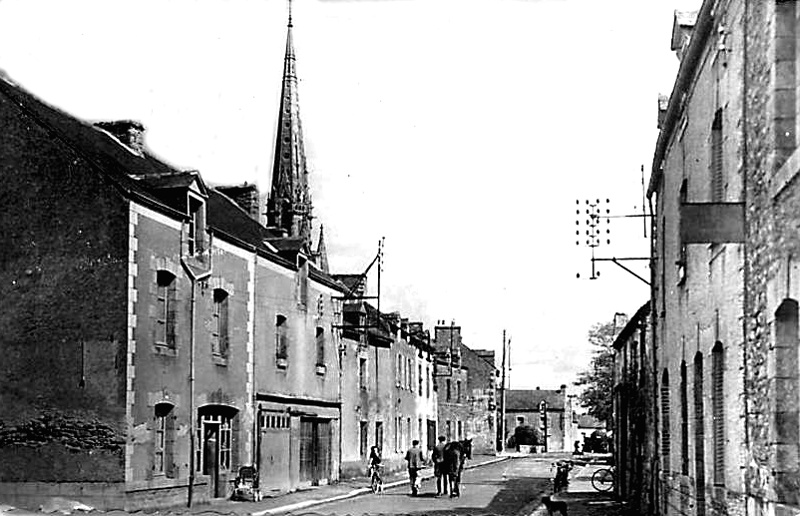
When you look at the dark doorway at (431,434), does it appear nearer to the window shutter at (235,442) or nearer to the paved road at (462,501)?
the paved road at (462,501)

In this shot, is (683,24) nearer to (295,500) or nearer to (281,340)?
(295,500)

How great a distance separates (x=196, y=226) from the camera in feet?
75.9

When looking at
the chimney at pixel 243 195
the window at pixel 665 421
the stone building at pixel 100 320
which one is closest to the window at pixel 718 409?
the window at pixel 665 421

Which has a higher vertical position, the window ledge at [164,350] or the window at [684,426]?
the window ledge at [164,350]

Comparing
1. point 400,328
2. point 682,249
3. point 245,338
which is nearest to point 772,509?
point 682,249

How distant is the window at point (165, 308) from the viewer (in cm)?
2167

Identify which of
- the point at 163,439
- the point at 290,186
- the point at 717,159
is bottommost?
the point at 163,439

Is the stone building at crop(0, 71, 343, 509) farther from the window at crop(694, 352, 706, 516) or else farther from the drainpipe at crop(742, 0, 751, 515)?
the drainpipe at crop(742, 0, 751, 515)

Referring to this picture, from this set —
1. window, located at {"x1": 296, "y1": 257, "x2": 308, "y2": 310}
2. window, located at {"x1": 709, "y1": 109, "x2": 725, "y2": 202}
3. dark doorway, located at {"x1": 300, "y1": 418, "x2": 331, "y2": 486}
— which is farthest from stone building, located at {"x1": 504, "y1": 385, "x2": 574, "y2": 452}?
window, located at {"x1": 709, "y1": 109, "x2": 725, "y2": 202}

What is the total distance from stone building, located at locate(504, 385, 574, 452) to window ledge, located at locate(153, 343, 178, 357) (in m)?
82.7

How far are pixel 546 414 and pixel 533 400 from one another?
4.08 m

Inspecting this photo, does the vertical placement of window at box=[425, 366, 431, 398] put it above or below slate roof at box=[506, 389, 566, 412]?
above

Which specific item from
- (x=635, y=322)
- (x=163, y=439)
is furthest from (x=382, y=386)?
(x=163, y=439)

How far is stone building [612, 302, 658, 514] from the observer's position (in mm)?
20531
